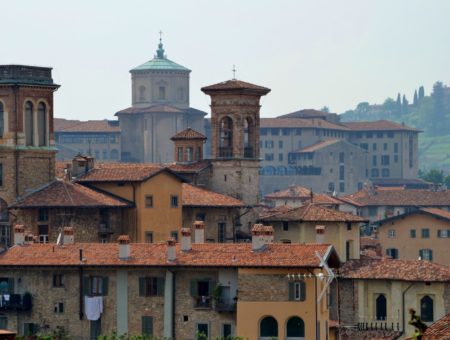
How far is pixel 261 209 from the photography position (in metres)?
112

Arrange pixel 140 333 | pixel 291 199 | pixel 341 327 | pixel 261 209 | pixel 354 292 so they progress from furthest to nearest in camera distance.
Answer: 1. pixel 291 199
2. pixel 261 209
3. pixel 354 292
4. pixel 341 327
5. pixel 140 333

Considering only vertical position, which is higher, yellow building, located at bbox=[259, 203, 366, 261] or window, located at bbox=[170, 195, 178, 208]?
window, located at bbox=[170, 195, 178, 208]

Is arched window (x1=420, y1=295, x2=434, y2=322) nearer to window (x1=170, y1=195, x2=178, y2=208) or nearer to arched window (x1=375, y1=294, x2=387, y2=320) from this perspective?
arched window (x1=375, y1=294, x2=387, y2=320)

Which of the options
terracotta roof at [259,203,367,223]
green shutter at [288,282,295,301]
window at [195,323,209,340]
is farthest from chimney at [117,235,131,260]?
terracotta roof at [259,203,367,223]

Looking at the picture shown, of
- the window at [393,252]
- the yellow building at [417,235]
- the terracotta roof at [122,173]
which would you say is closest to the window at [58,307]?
the terracotta roof at [122,173]

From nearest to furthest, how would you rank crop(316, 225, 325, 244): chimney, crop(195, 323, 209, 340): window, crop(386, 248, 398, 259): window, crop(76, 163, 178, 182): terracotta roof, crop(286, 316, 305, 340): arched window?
crop(286, 316, 305, 340): arched window < crop(195, 323, 209, 340): window < crop(316, 225, 325, 244): chimney < crop(76, 163, 178, 182): terracotta roof < crop(386, 248, 398, 259): window

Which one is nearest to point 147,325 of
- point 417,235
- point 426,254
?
point 417,235

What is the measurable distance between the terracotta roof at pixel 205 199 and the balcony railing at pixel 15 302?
21.3 meters

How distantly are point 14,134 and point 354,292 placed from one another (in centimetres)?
1949

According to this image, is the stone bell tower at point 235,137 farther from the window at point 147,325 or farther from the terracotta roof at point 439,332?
the terracotta roof at point 439,332

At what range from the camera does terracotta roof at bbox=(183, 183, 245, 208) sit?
337 ft

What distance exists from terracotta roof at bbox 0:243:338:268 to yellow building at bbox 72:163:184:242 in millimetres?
14816

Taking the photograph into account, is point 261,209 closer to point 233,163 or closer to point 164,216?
point 233,163

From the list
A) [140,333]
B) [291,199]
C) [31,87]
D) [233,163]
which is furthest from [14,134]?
[291,199]
